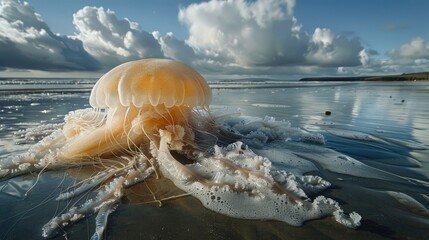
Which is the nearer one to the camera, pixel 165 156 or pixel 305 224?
pixel 305 224

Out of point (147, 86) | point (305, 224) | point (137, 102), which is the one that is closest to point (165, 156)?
point (137, 102)

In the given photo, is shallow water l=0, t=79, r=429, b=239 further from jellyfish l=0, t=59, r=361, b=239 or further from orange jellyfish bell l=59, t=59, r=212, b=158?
orange jellyfish bell l=59, t=59, r=212, b=158

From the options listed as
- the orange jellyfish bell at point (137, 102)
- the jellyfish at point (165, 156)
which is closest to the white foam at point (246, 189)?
the jellyfish at point (165, 156)

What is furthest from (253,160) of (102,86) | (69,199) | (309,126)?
(309,126)

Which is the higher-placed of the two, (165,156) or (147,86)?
(147,86)

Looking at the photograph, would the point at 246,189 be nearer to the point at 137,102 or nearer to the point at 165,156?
the point at 165,156

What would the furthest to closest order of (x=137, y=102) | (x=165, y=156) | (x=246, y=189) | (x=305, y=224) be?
(x=137, y=102), (x=165, y=156), (x=246, y=189), (x=305, y=224)

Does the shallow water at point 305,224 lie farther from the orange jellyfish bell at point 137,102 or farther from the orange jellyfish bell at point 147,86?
the orange jellyfish bell at point 147,86

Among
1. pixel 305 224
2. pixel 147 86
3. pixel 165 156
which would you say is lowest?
pixel 305 224
